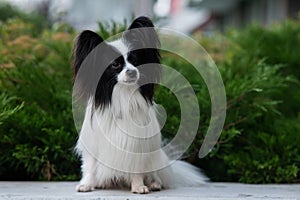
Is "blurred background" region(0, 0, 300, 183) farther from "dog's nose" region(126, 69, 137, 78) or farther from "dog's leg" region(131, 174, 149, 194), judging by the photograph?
"dog's nose" region(126, 69, 137, 78)

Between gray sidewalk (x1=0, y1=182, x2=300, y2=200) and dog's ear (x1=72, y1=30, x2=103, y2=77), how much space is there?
2.47 feet

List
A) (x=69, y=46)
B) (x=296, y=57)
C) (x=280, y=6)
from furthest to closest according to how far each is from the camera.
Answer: (x=280, y=6), (x=296, y=57), (x=69, y=46)

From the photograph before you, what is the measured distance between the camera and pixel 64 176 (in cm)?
367

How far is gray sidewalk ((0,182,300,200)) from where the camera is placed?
280 centimetres

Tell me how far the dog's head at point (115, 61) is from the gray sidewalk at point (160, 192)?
0.53 meters

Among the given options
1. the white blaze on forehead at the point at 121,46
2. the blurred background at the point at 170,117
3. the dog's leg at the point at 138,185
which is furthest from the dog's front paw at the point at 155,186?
the white blaze on forehead at the point at 121,46

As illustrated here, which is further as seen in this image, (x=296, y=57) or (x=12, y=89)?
(x=296, y=57)

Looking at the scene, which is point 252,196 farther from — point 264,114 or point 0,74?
point 0,74

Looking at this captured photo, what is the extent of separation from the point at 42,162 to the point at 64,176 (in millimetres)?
195

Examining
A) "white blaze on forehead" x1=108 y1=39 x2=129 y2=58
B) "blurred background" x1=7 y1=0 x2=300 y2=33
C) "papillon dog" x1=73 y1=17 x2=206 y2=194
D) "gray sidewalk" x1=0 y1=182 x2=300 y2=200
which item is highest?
"blurred background" x1=7 y1=0 x2=300 y2=33

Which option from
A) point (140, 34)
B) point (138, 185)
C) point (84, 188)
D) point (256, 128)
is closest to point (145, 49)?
point (140, 34)

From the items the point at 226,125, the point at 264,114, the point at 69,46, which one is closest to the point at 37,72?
the point at 69,46

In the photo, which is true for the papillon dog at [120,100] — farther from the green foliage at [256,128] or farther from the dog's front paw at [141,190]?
the green foliage at [256,128]

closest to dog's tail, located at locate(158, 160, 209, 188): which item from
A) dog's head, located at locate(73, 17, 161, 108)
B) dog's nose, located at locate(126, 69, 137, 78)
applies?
dog's head, located at locate(73, 17, 161, 108)
